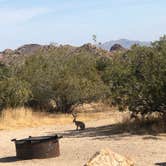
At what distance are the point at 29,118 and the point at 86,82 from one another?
5.50 meters

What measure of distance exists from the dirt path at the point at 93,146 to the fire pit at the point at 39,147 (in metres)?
0.30

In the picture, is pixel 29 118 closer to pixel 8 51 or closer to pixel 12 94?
pixel 12 94

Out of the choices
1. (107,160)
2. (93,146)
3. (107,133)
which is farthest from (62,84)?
(107,160)

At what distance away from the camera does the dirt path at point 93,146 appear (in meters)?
15.7

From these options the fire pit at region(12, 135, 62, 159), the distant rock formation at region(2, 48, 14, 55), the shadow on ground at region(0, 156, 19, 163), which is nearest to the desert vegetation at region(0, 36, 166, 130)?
the fire pit at region(12, 135, 62, 159)

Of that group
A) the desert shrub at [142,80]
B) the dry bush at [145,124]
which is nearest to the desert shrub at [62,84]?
the dry bush at [145,124]

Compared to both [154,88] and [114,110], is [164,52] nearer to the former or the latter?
[154,88]

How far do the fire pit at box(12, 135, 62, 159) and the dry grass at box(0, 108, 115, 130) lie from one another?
1049cm

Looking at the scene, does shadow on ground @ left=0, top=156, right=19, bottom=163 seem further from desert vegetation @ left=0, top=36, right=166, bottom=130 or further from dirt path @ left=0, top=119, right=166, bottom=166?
desert vegetation @ left=0, top=36, right=166, bottom=130

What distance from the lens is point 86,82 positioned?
33594 mm

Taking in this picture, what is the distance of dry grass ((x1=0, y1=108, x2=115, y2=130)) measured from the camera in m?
28.0

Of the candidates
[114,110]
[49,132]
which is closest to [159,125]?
[49,132]

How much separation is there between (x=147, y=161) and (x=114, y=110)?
18880 mm

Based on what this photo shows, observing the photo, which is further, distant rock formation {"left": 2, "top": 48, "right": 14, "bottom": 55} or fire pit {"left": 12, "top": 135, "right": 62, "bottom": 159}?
distant rock formation {"left": 2, "top": 48, "right": 14, "bottom": 55}
